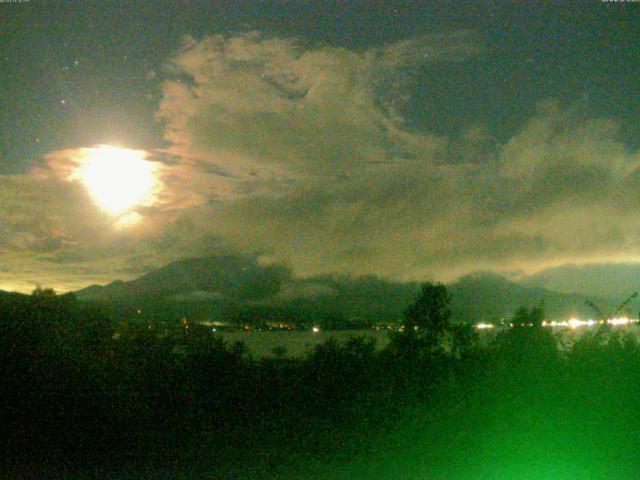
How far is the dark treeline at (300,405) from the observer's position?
1052 cm

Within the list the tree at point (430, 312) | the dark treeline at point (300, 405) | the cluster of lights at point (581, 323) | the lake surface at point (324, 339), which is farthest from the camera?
the tree at point (430, 312)

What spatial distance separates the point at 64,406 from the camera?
11414 mm

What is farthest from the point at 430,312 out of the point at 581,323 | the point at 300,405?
the point at 300,405

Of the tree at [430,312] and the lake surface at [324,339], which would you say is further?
the tree at [430,312]

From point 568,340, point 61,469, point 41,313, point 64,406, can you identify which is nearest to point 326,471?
point 61,469

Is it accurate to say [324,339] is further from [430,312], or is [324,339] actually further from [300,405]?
[430,312]

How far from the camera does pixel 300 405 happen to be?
44.9 feet

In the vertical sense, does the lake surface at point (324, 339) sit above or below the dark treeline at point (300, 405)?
above

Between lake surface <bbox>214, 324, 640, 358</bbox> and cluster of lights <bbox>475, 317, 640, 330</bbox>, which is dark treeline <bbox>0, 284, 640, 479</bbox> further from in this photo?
cluster of lights <bbox>475, 317, 640, 330</bbox>

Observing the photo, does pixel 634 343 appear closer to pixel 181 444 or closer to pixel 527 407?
pixel 527 407

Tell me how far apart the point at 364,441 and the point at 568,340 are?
20.7 feet

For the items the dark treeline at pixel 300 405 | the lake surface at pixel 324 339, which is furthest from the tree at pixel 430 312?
the dark treeline at pixel 300 405

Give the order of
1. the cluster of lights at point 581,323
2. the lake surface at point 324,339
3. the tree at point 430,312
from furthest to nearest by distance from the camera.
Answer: the tree at point 430,312, the cluster of lights at point 581,323, the lake surface at point 324,339

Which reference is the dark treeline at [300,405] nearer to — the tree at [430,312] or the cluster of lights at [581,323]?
the cluster of lights at [581,323]
